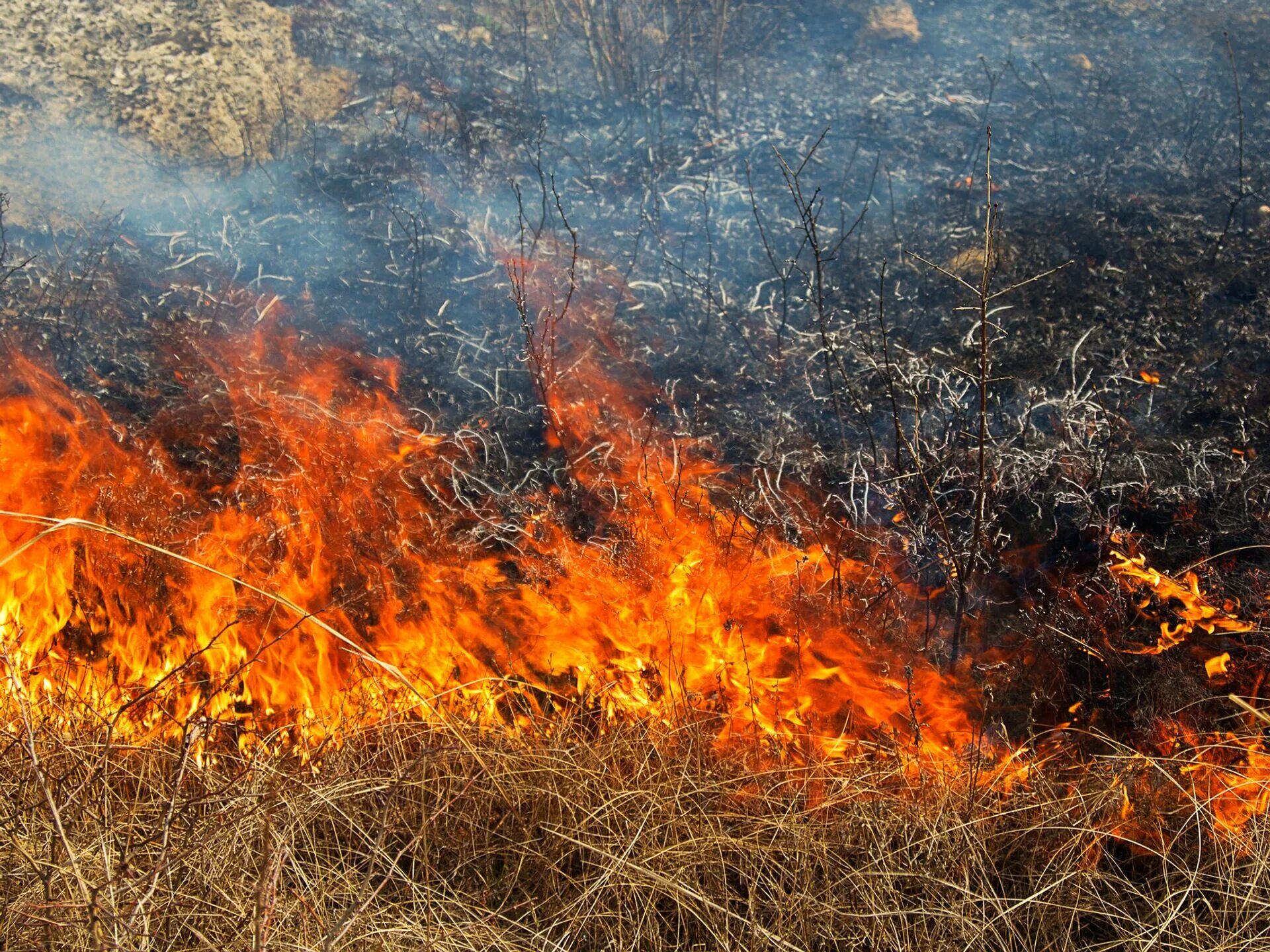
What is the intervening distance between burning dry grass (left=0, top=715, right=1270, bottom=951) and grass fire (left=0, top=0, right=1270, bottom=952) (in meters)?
0.02

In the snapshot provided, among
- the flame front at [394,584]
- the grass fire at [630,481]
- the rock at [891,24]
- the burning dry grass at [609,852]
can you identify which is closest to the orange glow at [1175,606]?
the grass fire at [630,481]

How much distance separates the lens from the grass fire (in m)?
2.68

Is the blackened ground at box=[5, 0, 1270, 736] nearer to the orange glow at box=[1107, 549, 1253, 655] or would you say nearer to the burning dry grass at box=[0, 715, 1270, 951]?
the orange glow at box=[1107, 549, 1253, 655]

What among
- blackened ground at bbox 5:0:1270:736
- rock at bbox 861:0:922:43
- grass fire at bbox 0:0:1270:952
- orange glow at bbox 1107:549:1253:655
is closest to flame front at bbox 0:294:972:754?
grass fire at bbox 0:0:1270:952

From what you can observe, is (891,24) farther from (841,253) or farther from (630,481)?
(630,481)

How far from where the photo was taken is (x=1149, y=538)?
11.7 feet

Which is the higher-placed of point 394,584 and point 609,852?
point 394,584

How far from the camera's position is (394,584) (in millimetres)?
3641

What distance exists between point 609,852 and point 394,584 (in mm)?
1432

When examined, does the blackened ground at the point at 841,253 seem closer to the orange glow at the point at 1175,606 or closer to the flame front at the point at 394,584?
the orange glow at the point at 1175,606

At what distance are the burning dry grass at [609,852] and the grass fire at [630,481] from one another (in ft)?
0.07

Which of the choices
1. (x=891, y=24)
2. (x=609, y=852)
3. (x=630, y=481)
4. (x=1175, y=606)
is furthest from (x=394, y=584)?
(x=891, y=24)

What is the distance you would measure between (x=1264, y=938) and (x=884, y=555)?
1.67 meters

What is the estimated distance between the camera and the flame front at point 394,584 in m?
3.27
